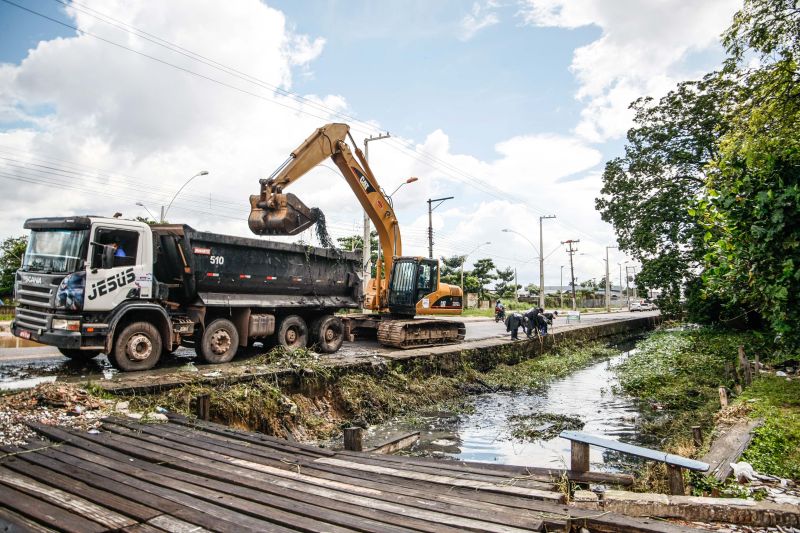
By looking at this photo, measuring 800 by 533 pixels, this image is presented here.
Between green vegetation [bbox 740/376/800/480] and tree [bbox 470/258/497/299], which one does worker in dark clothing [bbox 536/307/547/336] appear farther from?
tree [bbox 470/258/497/299]

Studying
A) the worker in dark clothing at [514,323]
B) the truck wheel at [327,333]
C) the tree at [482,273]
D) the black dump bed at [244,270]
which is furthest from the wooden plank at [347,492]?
the tree at [482,273]

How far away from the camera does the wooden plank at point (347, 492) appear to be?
3496mm

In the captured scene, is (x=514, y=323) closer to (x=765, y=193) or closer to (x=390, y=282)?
(x=390, y=282)

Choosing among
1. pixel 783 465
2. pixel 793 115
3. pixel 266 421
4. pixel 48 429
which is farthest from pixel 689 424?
pixel 48 429

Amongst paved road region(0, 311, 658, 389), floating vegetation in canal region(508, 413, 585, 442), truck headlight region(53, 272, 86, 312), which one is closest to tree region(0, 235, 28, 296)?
paved road region(0, 311, 658, 389)

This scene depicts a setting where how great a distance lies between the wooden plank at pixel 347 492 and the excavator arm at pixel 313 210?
7080 mm

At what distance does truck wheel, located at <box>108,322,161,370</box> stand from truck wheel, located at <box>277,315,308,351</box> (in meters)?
3.09

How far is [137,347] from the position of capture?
923 cm

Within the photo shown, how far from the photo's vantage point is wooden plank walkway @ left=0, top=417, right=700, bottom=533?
347cm

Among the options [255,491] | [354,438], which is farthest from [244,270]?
[255,491]

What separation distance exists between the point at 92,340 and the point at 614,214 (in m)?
23.8

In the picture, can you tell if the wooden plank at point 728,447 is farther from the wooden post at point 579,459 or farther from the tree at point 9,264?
the tree at point 9,264

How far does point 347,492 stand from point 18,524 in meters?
2.24

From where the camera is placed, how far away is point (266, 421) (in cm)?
862
